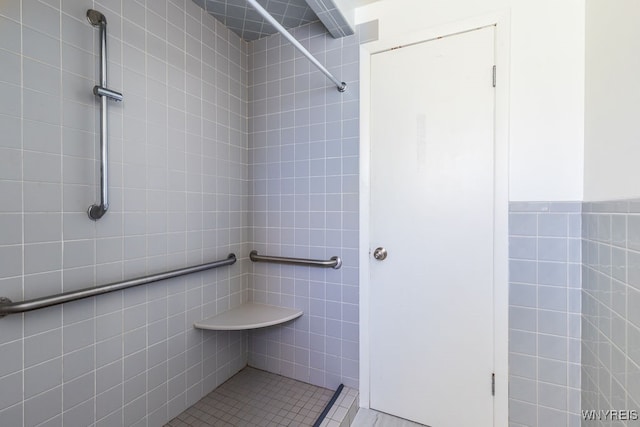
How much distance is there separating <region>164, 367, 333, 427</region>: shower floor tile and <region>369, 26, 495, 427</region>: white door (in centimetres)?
37

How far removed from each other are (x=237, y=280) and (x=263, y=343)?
0.44 metres

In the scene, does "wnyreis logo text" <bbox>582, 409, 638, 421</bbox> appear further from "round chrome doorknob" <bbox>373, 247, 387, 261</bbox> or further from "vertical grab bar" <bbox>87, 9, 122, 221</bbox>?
"vertical grab bar" <bbox>87, 9, 122, 221</bbox>

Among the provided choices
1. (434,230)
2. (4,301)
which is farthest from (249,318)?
(434,230)

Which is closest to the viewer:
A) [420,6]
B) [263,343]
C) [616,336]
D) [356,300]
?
[616,336]

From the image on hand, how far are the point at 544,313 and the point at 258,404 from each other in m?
1.43

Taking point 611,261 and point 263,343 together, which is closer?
point 611,261

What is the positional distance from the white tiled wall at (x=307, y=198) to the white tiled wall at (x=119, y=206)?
0.18 meters

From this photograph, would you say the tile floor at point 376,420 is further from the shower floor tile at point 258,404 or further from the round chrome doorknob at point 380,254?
the round chrome doorknob at point 380,254

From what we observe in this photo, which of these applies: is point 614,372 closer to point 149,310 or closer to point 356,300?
point 356,300

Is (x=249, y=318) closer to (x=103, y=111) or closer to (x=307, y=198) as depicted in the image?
(x=307, y=198)

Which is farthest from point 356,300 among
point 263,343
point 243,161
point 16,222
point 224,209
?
point 16,222

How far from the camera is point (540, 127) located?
1.20m

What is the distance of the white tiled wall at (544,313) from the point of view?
1.16 m

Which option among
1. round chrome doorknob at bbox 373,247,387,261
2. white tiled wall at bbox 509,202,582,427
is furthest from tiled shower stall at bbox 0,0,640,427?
round chrome doorknob at bbox 373,247,387,261
